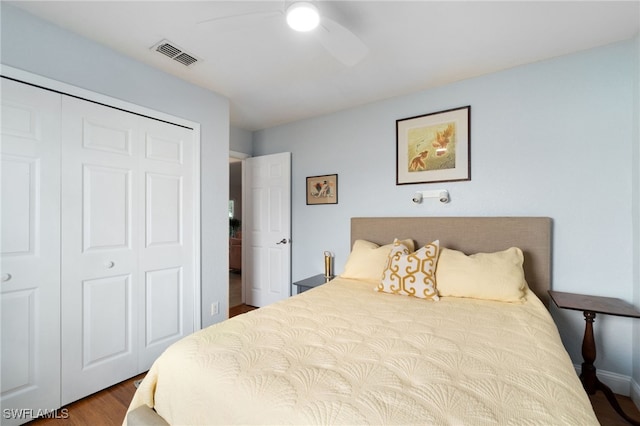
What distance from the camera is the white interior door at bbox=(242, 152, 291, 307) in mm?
3553

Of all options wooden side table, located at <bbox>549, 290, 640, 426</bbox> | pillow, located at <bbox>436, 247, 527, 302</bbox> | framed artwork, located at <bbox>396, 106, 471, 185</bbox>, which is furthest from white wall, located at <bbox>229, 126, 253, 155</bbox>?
wooden side table, located at <bbox>549, 290, 640, 426</bbox>

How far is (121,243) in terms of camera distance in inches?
82.0

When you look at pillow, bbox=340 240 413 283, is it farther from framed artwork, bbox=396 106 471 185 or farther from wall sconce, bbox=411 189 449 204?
framed artwork, bbox=396 106 471 185

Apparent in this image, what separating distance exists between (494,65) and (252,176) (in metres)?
2.93

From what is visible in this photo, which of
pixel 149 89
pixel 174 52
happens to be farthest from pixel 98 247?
pixel 174 52

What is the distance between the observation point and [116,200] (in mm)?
2047

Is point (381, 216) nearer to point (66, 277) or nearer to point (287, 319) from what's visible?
point (287, 319)

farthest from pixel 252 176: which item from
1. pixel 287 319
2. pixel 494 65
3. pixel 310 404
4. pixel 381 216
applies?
pixel 310 404

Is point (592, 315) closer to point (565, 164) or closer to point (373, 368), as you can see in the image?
point (565, 164)

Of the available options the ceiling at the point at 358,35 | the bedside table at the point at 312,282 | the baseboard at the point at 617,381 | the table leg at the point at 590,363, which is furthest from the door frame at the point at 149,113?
the baseboard at the point at 617,381

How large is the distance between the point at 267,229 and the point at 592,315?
316cm

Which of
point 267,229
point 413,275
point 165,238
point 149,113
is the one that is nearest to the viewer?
point 413,275

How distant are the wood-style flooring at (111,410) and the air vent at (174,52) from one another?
8.14 feet

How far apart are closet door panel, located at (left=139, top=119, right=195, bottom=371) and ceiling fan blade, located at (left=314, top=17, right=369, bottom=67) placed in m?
1.58
